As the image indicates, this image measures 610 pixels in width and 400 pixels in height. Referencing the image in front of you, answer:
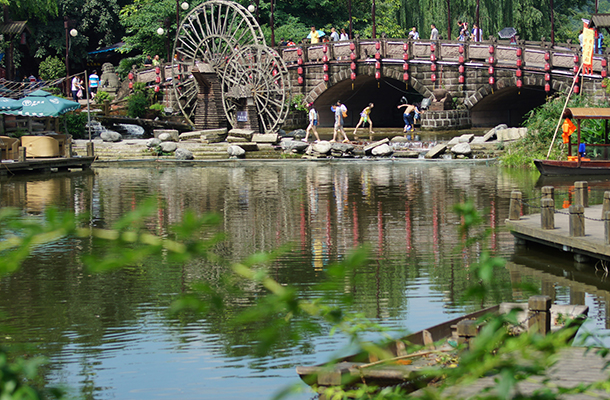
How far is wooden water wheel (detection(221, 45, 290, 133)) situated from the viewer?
35875 millimetres

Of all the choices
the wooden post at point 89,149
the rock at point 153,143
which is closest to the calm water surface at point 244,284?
the wooden post at point 89,149

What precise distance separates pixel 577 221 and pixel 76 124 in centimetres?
2612

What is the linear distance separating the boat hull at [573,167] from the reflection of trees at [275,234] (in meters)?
0.99

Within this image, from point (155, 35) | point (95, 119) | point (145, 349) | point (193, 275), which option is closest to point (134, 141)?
point (95, 119)

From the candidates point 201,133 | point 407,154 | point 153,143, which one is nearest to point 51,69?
point 201,133

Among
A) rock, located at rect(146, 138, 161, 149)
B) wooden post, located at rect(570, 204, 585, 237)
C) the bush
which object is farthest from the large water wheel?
wooden post, located at rect(570, 204, 585, 237)

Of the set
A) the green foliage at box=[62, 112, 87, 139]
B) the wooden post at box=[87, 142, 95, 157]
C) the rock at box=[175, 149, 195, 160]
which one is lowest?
the rock at box=[175, 149, 195, 160]

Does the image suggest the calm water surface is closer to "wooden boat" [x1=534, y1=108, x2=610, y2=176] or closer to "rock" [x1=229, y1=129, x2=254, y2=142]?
"wooden boat" [x1=534, y1=108, x2=610, y2=176]

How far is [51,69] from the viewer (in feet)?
159

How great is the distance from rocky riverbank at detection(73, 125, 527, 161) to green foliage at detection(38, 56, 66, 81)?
16578 mm

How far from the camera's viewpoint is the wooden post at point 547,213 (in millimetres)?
12312

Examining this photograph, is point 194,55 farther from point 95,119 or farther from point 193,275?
point 193,275

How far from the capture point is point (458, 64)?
3931 cm

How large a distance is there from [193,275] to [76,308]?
222cm
